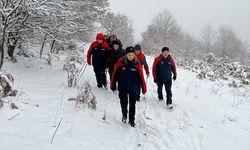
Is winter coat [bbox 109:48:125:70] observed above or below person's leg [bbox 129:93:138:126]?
above

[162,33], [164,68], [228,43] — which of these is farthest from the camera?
[228,43]

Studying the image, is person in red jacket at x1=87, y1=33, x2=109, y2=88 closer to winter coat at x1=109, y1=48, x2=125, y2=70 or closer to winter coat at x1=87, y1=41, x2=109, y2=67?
winter coat at x1=87, y1=41, x2=109, y2=67

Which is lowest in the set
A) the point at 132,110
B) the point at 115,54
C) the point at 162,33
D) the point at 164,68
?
the point at 132,110

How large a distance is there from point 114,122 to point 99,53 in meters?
2.99

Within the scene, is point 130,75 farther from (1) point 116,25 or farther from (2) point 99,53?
(1) point 116,25

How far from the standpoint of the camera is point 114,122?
276 inches

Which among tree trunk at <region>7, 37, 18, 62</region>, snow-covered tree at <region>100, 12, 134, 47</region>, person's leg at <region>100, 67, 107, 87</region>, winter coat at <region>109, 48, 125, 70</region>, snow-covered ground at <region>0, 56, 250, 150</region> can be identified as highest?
snow-covered tree at <region>100, 12, 134, 47</region>

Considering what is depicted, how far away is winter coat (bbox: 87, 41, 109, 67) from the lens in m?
9.36

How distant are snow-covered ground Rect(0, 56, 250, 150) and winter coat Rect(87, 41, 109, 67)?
94 centimetres

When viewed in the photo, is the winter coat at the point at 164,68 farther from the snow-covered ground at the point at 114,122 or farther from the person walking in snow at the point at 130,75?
the person walking in snow at the point at 130,75

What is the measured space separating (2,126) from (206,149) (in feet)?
12.9

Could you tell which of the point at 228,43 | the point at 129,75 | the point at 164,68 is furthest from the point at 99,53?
the point at 228,43

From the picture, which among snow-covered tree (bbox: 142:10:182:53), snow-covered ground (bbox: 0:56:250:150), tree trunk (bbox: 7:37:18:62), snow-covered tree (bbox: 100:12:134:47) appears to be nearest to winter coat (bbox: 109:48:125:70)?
snow-covered ground (bbox: 0:56:250:150)

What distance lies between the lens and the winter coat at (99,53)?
368 inches
